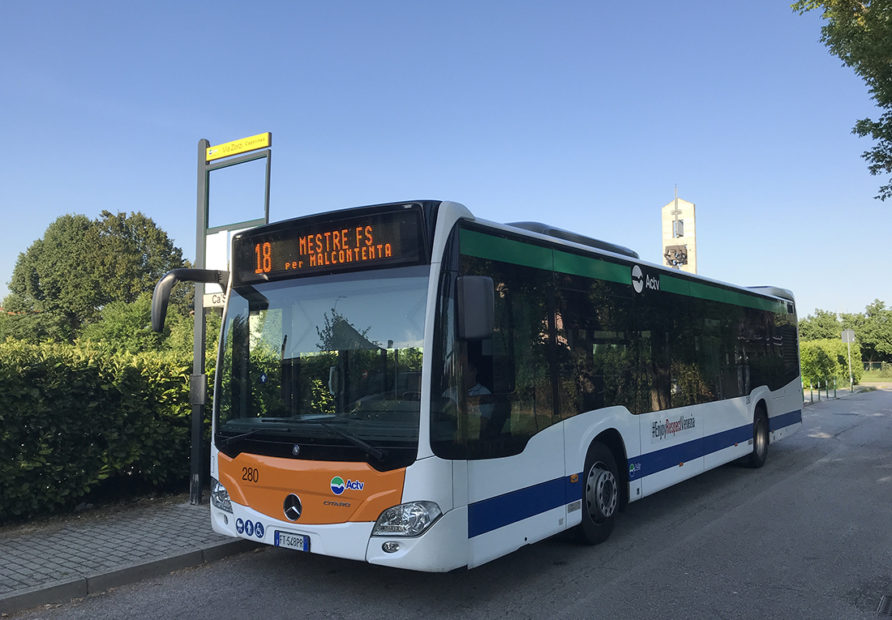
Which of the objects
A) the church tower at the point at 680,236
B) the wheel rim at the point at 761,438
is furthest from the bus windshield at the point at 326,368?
the church tower at the point at 680,236

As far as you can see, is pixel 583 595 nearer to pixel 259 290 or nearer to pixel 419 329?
pixel 419 329

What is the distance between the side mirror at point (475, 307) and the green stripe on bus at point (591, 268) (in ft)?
5.27

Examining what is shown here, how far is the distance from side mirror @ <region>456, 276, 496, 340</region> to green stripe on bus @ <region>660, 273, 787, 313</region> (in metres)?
4.03

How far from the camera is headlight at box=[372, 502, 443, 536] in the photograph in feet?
14.4

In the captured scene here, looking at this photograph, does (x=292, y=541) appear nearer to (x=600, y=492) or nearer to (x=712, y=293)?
(x=600, y=492)

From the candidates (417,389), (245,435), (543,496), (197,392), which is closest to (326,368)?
(417,389)

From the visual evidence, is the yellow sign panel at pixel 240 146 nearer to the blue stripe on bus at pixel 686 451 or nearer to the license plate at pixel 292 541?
the license plate at pixel 292 541

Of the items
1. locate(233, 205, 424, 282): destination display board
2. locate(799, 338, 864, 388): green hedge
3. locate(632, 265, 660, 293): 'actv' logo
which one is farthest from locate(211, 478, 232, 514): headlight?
locate(799, 338, 864, 388): green hedge

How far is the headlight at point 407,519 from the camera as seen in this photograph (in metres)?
4.38

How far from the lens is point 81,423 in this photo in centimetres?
709

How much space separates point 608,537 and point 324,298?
12.1ft

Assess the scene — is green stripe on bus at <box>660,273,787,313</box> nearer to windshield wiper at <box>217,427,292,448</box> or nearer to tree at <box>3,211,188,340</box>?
windshield wiper at <box>217,427,292,448</box>

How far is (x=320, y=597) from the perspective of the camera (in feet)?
16.2

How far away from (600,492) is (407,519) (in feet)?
8.19
